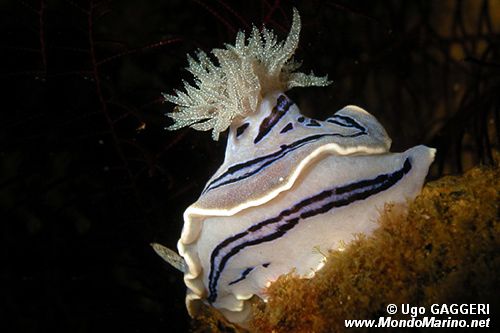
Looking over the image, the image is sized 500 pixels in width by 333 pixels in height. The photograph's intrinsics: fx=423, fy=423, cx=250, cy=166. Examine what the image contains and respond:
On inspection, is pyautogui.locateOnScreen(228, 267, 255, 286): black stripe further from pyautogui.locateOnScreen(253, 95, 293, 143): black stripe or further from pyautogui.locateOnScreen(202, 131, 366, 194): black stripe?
pyautogui.locateOnScreen(253, 95, 293, 143): black stripe

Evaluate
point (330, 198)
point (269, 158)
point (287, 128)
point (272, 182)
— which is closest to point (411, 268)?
point (330, 198)

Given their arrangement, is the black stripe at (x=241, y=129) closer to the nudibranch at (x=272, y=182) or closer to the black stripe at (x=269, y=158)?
the nudibranch at (x=272, y=182)

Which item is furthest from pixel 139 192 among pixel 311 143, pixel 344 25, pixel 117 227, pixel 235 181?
pixel 344 25

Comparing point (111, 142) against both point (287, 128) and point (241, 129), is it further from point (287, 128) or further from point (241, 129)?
point (287, 128)

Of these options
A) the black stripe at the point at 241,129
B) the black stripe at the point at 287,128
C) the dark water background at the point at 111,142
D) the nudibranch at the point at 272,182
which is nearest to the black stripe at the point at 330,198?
the nudibranch at the point at 272,182

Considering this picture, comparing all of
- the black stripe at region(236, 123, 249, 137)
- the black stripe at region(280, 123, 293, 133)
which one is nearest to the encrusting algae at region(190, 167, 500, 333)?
the black stripe at region(280, 123, 293, 133)

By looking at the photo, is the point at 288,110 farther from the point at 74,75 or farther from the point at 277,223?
the point at 74,75

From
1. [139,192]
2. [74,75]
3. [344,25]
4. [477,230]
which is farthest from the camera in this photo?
[344,25]
